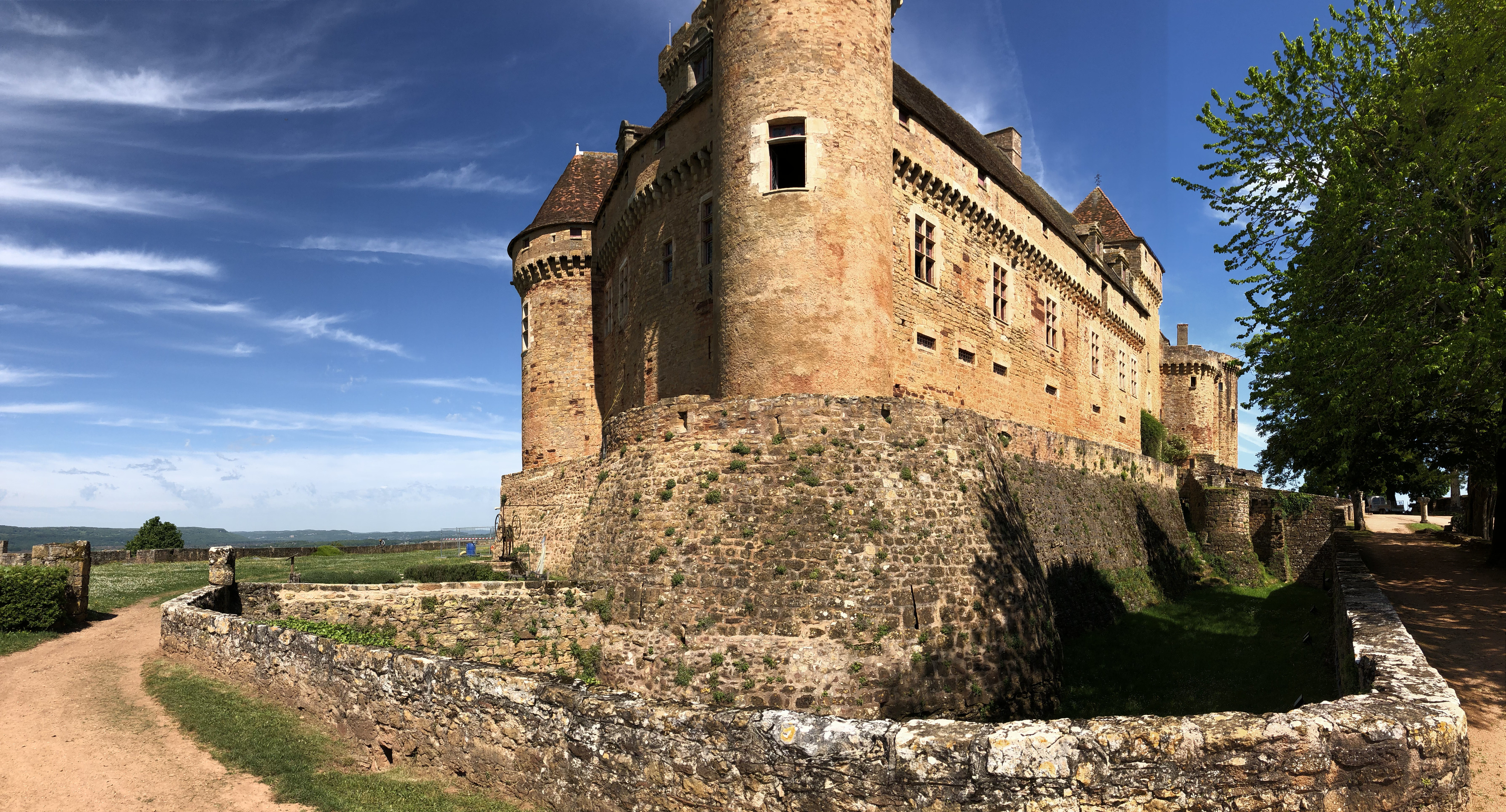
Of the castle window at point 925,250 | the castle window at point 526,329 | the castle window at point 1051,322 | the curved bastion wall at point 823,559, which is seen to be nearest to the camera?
the curved bastion wall at point 823,559

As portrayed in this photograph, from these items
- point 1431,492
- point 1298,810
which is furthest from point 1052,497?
point 1431,492

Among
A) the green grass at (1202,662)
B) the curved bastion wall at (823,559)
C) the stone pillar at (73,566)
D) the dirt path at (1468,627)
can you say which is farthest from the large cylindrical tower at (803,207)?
the stone pillar at (73,566)

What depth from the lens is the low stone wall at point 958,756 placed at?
5.00 meters

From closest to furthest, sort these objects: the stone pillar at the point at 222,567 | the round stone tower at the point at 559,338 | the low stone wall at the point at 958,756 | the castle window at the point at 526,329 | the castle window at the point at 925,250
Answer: the low stone wall at the point at 958,756, the stone pillar at the point at 222,567, the castle window at the point at 925,250, the round stone tower at the point at 559,338, the castle window at the point at 526,329

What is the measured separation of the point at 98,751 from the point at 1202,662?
17537mm

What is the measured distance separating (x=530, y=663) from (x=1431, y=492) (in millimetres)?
43037

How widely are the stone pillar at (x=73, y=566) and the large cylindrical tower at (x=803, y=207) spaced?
1358 cm

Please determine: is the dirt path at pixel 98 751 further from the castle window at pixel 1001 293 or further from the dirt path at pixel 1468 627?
the castle window at pixel 1001 293

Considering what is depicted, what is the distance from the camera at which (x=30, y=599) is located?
1405 centimetres

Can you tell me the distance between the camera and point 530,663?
1337 centimetres

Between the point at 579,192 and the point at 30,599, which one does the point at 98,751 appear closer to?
the point at 30,599

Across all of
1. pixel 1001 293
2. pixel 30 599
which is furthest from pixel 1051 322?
pixel 30 599

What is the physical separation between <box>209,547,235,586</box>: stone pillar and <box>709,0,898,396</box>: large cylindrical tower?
10079 mm

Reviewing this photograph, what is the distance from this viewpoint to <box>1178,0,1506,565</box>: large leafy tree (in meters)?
12.5
